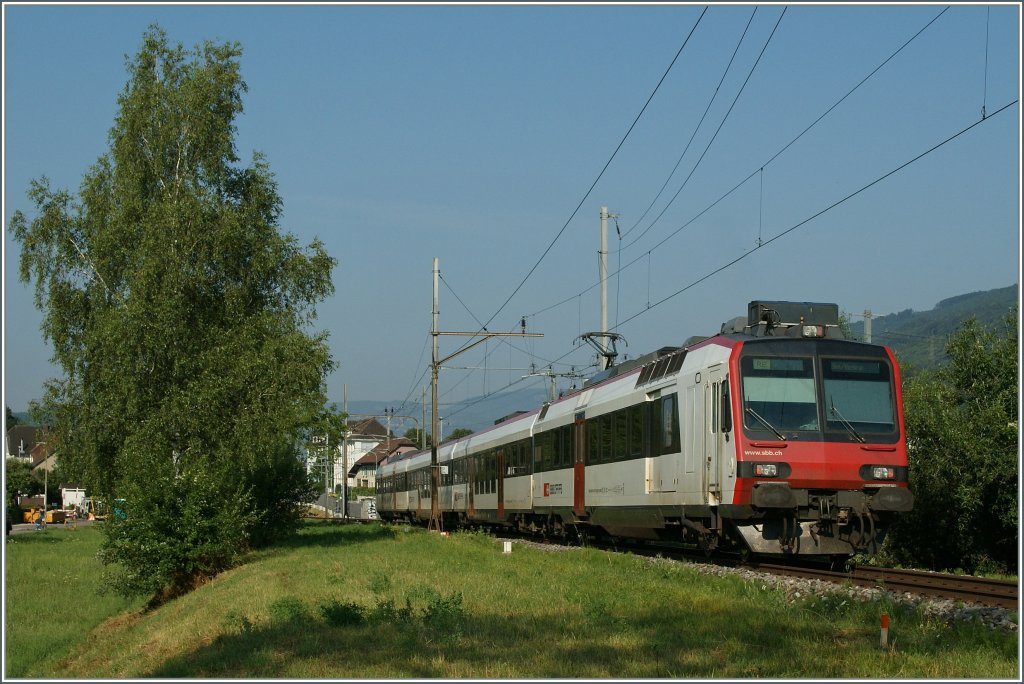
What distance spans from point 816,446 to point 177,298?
2082 centimetres

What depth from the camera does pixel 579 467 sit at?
2548cm

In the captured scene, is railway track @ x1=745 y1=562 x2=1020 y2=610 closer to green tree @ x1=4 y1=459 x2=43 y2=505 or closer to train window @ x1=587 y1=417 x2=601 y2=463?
train window @ x1=587 y1=417 x2=601 y2=463

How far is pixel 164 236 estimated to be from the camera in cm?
3325

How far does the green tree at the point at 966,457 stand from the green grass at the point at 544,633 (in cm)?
993

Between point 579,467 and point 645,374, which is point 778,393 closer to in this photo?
point 645,374

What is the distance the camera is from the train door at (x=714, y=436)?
17.1 m

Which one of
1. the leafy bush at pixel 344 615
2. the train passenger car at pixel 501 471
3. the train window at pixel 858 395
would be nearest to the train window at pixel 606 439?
the train window at pixel 858 395

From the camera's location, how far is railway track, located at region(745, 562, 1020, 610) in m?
13.3

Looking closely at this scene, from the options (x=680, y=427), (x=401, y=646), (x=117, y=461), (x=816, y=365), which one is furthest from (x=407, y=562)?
(x=117, y=461)

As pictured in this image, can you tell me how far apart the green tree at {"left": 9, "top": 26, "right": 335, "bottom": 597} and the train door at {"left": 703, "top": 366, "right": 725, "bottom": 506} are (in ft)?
47.4

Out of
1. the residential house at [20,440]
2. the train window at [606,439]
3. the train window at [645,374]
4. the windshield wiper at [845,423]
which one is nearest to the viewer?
the windshield wiper at [845,423]

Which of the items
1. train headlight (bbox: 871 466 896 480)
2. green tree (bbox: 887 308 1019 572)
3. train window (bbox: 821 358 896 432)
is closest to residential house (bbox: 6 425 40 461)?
green tree (bbox: 887 308 1019 572)

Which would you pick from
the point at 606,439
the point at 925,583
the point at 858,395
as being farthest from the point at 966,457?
the point at 925,583

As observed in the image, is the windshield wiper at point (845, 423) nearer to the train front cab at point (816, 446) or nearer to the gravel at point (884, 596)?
the train front cab at point (816, 446)
